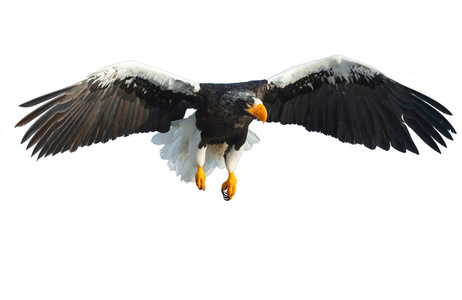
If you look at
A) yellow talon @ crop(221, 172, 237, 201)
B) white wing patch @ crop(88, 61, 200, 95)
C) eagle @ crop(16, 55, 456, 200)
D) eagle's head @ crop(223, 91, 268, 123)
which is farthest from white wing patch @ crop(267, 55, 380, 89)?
yellow talon @ crop(221, 172, 237, 201)

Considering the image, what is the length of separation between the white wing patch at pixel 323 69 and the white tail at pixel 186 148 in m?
0.95

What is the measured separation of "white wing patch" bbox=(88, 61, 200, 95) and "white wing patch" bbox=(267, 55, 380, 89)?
0.88 metres

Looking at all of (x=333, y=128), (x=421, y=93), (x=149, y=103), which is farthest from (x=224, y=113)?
(x=421, y=93)

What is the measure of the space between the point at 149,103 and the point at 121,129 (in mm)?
400

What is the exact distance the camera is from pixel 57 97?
24.9ft

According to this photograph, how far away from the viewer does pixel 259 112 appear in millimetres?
7488

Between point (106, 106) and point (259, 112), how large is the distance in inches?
62.4

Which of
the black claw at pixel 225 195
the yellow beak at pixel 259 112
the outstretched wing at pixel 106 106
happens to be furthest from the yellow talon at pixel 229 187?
the yellow beak at pixel 259 112

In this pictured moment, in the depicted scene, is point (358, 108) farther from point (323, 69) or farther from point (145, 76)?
point (145, 76)

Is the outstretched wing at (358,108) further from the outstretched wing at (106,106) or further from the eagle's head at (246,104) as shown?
the outstretched wing at (106,106)

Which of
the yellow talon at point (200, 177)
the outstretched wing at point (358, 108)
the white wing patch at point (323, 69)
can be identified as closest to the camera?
the white wing patch at point (323, 69)

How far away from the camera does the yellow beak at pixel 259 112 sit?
7.48 metres

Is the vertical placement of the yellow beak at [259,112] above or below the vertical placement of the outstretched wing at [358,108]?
below

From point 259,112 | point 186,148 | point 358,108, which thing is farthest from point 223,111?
point 358,108
